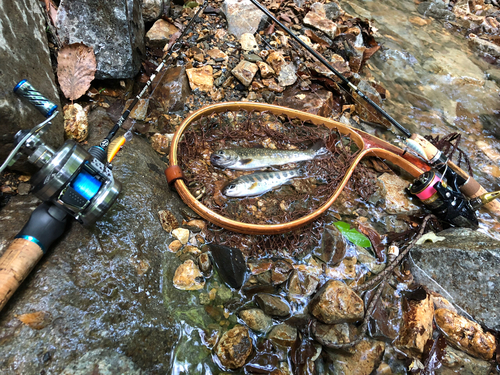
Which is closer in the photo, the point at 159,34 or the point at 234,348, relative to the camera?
the point at 234,348

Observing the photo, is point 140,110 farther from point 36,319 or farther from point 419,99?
point 419,99

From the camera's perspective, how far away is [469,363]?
2.64 m

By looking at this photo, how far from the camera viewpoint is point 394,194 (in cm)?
383

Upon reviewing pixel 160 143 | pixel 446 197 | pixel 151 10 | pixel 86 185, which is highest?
pixel 151 10

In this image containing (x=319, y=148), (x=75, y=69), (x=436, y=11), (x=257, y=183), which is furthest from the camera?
(x=436, y=11)

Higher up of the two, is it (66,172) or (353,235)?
(66,172)

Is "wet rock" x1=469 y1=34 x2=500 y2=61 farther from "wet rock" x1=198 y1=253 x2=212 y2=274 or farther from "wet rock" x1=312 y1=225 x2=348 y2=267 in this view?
"wet rock" x1=198 y1=253 x2=212 y2=274

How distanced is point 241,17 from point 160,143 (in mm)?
3088

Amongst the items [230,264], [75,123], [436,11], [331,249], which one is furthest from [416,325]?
[436,11]

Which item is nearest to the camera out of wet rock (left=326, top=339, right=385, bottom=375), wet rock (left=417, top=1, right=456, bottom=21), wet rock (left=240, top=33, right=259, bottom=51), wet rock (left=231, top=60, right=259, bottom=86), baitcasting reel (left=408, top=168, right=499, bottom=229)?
wet rock (left=326, top=339, right=385, bottom=375)

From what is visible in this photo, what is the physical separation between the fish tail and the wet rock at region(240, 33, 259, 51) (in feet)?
7.75

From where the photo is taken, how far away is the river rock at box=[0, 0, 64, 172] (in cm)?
233

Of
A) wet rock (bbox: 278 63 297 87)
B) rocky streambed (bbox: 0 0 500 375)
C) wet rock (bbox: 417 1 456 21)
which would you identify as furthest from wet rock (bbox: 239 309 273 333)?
wet rock (bbox: 417 1 456 21)

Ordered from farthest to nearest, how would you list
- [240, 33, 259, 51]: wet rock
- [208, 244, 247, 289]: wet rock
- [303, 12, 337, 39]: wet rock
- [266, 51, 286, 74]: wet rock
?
[303, 12, 337, 39]: wet rock, [240, 33, 259, 51]: wet rock, [266, 51, 286, 74]: wet rock, [208, 244, 247, 289]: wet rock
